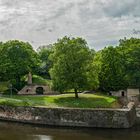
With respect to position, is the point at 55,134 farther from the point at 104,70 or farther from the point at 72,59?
the point at 104,70

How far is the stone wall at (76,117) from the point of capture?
4450 cm

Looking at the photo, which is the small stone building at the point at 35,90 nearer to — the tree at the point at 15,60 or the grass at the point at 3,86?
the tree at the point at 15,60

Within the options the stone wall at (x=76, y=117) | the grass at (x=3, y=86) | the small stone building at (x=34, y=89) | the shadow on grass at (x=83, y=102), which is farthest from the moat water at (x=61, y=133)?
the small stone building at (x=34, y=89)

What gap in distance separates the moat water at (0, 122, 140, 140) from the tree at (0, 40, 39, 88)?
21243mm

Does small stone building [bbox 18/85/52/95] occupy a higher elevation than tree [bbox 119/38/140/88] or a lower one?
lower

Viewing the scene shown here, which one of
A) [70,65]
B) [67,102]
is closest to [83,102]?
[67,102]

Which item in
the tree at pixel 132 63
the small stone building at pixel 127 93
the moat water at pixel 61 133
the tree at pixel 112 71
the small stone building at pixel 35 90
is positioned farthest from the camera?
the small stone building at pixel 35 90

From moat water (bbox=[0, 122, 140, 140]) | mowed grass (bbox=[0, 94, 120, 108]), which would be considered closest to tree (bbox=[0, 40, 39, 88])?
mowed grass (bbox=[0, 94, 120, 108])

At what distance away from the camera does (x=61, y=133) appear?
4084cm

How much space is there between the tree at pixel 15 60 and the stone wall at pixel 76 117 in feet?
56.5

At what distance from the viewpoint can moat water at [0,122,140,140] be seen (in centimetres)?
3809

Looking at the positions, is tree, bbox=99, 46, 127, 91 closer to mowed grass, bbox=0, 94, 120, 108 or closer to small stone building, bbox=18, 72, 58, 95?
mowed grass, bbox=0, 94, 120, 108

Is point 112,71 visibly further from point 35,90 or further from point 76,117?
point 76,117

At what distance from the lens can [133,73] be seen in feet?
210
